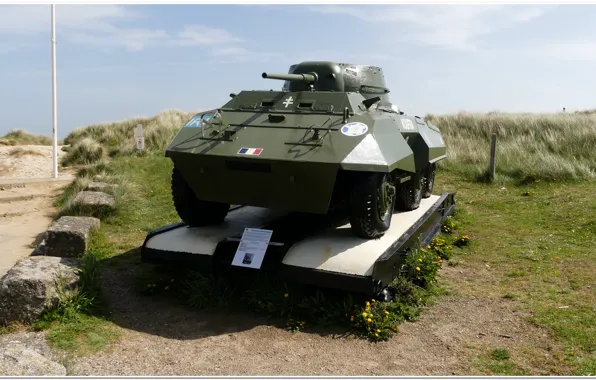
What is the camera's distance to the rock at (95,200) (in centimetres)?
911

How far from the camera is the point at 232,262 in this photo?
17.9ft

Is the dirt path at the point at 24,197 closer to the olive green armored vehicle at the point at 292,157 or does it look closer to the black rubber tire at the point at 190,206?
the black rubber tire at the point at 190,206

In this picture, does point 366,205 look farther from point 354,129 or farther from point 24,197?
point 24,197

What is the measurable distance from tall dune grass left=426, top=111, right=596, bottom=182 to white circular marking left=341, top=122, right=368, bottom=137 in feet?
28.2

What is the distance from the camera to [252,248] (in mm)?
5520

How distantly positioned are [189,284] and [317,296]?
131 cm

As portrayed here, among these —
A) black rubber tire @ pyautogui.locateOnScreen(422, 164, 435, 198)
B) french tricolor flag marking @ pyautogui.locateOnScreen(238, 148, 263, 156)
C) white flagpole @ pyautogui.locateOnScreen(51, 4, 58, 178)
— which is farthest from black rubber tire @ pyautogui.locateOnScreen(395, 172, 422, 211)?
white flagpole @ pyautogui.locateOnScreen(51, 4, 58, 178)

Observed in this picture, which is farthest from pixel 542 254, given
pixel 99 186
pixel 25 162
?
pixel 25 162

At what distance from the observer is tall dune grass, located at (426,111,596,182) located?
42.8ft

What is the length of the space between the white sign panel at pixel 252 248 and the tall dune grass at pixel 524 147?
8986 millimetres

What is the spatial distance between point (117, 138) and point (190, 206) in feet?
48.3

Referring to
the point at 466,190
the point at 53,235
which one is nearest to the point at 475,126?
the point at 466,190

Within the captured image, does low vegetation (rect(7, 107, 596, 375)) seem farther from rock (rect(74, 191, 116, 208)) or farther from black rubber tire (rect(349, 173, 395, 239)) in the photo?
black rubber tire (rect(349, 173, 395, 239))

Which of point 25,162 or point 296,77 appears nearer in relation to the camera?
point 296,77
